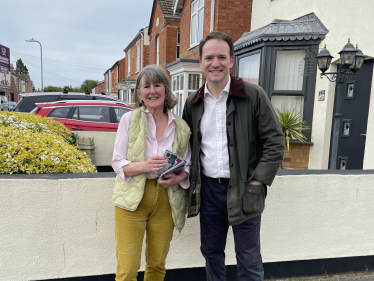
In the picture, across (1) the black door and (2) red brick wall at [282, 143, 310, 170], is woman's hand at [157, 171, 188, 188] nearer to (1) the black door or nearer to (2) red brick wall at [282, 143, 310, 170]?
(1) the black door

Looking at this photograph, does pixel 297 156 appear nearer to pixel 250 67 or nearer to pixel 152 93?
pixel 250 67

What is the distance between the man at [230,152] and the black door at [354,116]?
437 cm

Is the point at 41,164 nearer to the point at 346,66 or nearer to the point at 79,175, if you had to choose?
the point at 79,175

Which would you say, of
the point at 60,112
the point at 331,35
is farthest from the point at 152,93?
the point at 60,112

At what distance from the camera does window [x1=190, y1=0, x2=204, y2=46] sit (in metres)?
11.5

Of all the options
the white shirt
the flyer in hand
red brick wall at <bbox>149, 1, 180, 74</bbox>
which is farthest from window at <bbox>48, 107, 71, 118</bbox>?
red brick wall at <bbox>149, 1, 180, 74</bbox>

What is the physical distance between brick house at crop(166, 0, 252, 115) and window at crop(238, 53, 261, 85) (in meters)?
1.71

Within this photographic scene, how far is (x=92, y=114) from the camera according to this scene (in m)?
8.23

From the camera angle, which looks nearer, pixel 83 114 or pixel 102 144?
pixel 102 144

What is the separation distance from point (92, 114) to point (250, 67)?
15.2 feet

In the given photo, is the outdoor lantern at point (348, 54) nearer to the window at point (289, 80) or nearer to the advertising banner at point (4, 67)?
the window at point (289, 80)

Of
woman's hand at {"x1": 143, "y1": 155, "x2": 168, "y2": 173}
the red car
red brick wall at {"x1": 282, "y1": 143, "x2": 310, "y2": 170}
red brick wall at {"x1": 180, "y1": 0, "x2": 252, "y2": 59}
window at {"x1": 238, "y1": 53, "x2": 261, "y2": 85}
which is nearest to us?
woman's hand at {"x1": 143, "y1": 155, "x2": 168, "y2": 173}

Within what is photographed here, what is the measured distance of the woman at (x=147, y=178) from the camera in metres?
1.94

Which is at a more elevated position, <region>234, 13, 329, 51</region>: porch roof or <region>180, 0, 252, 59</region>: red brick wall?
<region>180, 0, 252, 59</region>: red brick wall
